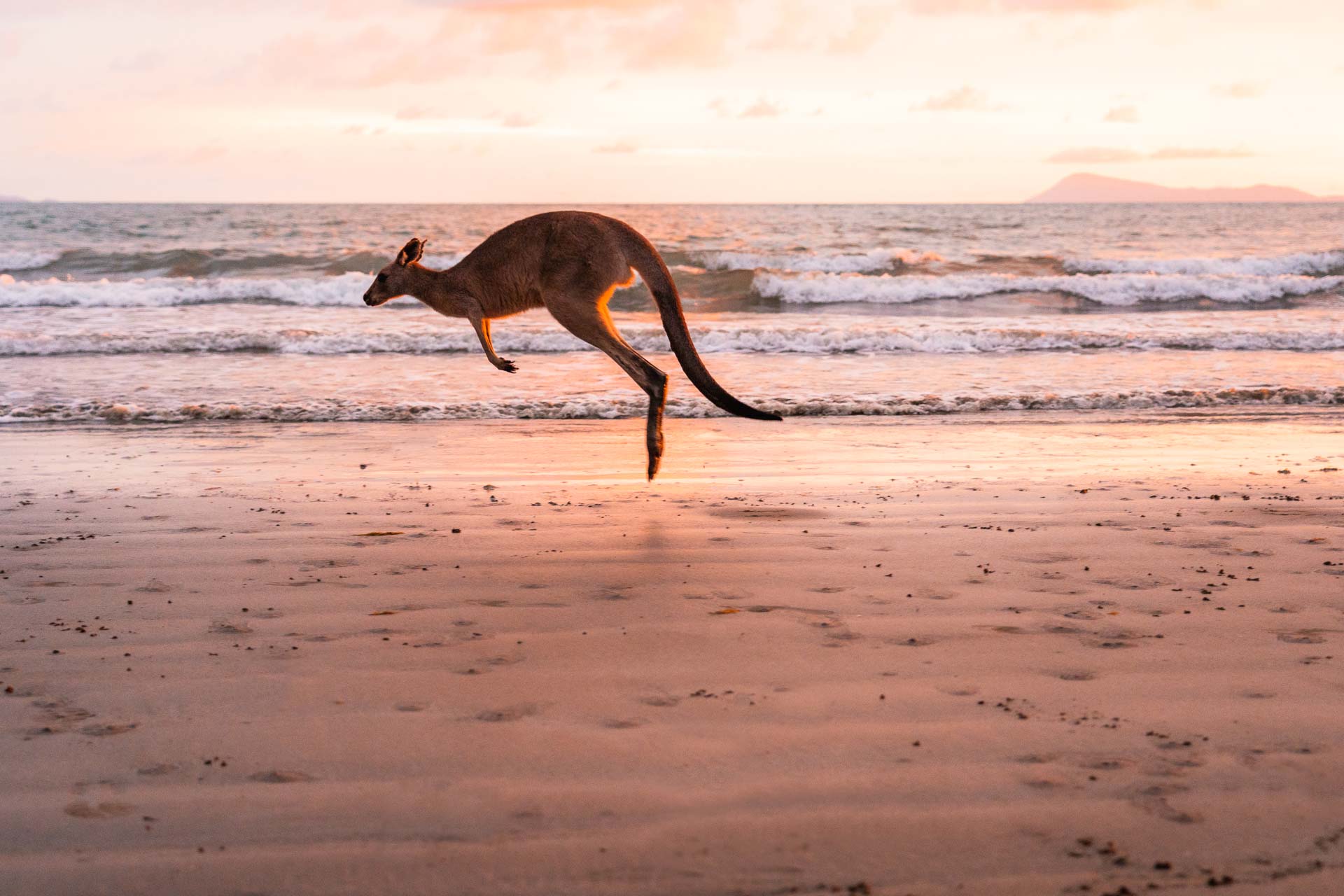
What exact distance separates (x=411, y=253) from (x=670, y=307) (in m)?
1.74

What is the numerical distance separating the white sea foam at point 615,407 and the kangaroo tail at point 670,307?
3.63 metres

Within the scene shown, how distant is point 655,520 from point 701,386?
792 mm

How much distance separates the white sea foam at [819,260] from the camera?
98.1 ft

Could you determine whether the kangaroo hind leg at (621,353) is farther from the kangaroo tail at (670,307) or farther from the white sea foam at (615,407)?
the white sea foam at (615,407)

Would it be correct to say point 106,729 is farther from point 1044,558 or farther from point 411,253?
point 411,253

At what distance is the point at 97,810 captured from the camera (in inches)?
109

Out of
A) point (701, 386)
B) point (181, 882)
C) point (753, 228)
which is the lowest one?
point (181, 882)

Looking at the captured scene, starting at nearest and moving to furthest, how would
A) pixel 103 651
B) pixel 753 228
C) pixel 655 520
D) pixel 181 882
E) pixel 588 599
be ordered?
pixel 181 882
pixel 103 651
pixel 588 599
pixel 655 520
pixel 753 228

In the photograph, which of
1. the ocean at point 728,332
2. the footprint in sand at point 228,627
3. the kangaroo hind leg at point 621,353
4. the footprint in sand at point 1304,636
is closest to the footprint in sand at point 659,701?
the footprint in sand at point 228,627

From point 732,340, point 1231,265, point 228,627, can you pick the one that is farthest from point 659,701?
point 1231,265

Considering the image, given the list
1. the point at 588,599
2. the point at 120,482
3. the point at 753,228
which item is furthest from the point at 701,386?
the point at 753,228

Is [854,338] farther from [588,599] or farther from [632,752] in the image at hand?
[632,752]

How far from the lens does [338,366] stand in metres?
13.6

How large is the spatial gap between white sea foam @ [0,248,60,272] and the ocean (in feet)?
0.48
